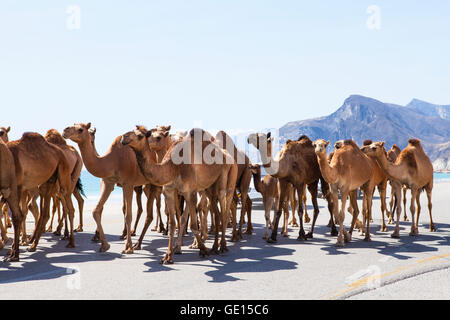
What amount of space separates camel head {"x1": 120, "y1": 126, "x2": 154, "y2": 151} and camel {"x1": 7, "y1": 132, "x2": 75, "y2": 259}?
9.05 ft

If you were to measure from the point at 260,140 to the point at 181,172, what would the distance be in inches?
137

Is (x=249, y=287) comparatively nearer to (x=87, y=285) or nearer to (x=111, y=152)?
(x=87, y=285)

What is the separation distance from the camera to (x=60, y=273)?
27.1ft

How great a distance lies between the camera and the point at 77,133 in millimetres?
10016

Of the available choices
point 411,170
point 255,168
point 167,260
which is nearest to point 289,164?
point 255,168

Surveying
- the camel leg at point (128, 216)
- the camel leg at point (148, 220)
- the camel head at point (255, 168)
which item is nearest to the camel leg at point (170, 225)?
the camel leg at point (128, 216)

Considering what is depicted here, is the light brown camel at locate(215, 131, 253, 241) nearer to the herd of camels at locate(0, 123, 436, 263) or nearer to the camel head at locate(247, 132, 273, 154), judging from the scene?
the herd of camels at locate(0, 123, 436, 263)

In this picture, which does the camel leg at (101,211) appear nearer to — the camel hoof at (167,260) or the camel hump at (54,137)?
the camel hoof at (167,260)

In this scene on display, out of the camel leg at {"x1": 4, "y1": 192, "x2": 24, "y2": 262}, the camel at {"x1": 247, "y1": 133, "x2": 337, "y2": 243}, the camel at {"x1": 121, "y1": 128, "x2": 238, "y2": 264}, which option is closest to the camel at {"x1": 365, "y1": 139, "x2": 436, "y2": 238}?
the camel at {"x1": 247, "y1": 133, "x2": 337, "y2": 243}

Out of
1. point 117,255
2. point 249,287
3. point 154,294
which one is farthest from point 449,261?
point 117,255

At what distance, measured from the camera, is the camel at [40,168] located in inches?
393

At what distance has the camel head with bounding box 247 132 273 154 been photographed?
1244cm
